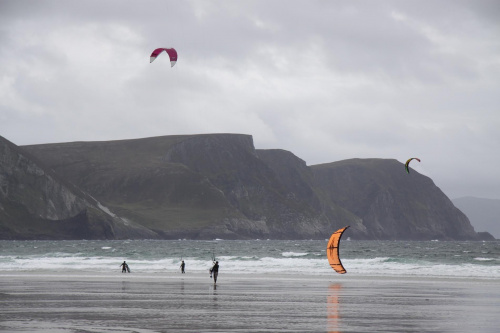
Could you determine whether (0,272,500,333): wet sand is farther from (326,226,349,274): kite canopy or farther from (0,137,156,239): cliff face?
(0,137,156,239): cliff face

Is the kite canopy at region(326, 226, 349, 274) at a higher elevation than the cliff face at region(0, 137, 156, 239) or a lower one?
lower

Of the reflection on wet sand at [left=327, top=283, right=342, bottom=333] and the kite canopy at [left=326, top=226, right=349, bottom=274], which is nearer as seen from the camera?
the reflection on wet sand at [left=327, top=283, right=342, bottom=333]

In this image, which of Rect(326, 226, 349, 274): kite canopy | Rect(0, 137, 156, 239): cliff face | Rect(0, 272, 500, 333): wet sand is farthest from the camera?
Rect(0, 137, 156, 239): cliff face

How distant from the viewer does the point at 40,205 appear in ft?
619

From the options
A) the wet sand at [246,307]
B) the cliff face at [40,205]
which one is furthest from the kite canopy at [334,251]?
the cliff face at [40,205]

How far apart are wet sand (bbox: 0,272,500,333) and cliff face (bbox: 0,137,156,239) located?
5900 inches

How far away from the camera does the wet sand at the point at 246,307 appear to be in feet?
66.0

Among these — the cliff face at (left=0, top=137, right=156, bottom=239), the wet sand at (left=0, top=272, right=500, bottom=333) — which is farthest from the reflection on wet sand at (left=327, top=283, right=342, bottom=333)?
the cliff face at (left=0, top=137, right=156, bottom=239)

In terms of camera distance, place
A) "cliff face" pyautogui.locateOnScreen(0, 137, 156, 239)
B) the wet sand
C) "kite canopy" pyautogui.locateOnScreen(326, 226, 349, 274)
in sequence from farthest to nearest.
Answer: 1. "cliff face" pyautogui.locateOnScreen(0, 137, 156, 239)
2. "kite canopy" pyautogui.locateOnScreen(326, 226, 349, 274)
3. the wet sand

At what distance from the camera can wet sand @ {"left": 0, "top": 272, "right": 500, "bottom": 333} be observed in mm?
20109

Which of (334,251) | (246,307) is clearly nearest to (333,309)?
(246,307)

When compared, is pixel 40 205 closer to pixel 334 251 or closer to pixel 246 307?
pixel 334 251

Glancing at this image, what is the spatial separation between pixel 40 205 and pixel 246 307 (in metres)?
172

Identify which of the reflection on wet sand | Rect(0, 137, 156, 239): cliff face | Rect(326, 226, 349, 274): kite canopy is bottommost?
the reflection on wet sand
